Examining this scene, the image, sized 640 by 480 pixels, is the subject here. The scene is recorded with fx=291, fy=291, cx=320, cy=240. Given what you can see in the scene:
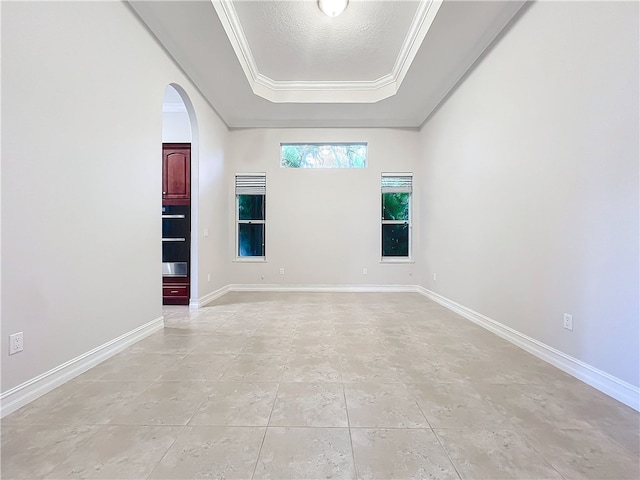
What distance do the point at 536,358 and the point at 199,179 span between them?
4394mm

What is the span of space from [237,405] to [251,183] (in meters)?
4.65

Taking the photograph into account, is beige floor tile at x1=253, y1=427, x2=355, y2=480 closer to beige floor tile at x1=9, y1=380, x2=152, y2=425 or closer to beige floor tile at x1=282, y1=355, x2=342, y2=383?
beige floor tile at x1=282, y1=355, x2=342, y2=383

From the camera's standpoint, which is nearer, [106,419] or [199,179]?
[106,419]

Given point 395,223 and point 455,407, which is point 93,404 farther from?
point 395,223

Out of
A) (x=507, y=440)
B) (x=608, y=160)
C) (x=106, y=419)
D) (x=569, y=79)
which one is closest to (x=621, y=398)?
(x=507, y=440)

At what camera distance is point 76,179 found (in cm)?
210

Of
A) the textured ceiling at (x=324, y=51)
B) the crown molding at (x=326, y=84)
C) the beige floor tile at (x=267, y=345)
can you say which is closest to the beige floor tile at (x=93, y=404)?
the beige floor tile at (x=267, y=345)

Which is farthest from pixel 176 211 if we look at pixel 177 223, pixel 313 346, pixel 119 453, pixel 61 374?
pixel 119 453

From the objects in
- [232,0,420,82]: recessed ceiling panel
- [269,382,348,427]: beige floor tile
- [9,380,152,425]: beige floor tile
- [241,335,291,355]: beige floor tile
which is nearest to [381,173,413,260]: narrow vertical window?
[232,0,420,82]: recessed ceiling panel

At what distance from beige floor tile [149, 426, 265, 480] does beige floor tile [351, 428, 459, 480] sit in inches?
18.8

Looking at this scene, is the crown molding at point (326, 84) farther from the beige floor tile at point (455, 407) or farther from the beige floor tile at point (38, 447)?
the beige floor tile at point (38, 447)

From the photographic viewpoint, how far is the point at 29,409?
167 centimetres

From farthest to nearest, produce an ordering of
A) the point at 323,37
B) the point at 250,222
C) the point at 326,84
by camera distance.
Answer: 1. the point at 250,222
2. the point at 326,84
3. the point at 323,37

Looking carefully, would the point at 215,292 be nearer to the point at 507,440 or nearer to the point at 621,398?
the point at 507,440
